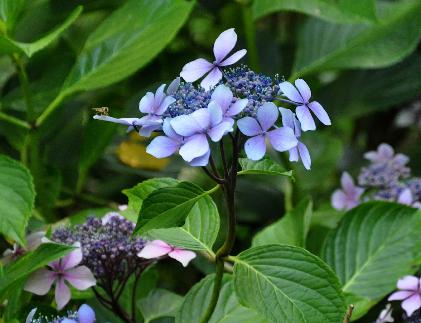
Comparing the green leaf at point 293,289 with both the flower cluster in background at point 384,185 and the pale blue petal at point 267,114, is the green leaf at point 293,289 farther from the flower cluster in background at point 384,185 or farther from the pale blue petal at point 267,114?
the flower cluster in background at point 384,185

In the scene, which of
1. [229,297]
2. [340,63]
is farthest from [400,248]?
[340,63]

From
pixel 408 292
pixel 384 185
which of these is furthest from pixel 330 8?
pixel 408 292

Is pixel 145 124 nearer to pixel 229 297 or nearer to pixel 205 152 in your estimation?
pixel 205 152

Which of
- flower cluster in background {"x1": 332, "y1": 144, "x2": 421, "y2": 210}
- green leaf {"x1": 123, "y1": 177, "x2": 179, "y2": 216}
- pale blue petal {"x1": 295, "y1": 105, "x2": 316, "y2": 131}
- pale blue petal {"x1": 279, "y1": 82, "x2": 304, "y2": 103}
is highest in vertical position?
pale blue petal {"x1": 279, "y1": 82, "x2": 304, "y2": 103}

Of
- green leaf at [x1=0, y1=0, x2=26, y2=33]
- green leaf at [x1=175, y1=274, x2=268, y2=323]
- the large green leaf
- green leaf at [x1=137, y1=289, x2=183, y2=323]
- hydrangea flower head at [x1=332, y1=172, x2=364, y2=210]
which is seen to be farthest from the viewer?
the large green leaf

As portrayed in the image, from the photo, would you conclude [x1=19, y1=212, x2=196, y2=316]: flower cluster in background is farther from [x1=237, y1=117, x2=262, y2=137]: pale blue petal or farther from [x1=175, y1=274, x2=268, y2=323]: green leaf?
[x1=237, y1=117, x2=262, y2=137]: pale blue petal

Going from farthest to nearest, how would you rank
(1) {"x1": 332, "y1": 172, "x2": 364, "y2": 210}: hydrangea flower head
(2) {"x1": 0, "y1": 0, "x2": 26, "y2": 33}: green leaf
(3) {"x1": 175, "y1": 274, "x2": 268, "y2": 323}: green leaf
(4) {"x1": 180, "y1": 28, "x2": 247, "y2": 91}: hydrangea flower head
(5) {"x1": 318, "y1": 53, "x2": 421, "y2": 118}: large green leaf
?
(5) {"x1": 318, "y1": 53, "x2": 421, "y2": 118}: large green leaf, (1) {"x1": 332, "y1": 172, "x2": 364, "y2": 210}: hydrangea flower head, (2) {"x1": 0, "y1": 0, "x2": 26, "y2": 33}: green leaf, (3) {"x1": 175, "y1": 274, "x2": 268, "y2": 323}: green leaf, (4) {"x1": 180, "y1": 28, "x2": 247, "y2": 91}: hydrangea flower head

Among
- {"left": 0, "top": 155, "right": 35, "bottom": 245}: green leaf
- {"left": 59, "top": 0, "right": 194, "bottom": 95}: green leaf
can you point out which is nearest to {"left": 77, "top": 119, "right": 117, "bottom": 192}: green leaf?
{"left": 59, "top": 0, "right": 194, "bottom": 95}: green leaf

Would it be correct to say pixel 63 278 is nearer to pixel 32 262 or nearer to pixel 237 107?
pixel 32 262
